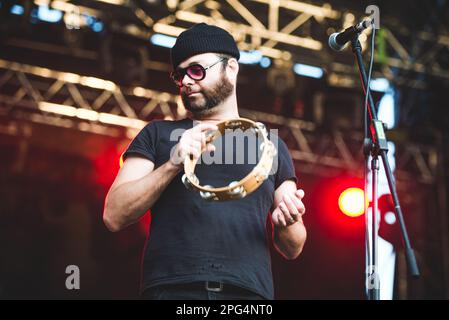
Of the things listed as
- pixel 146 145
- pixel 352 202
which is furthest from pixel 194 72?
pixel 352 202

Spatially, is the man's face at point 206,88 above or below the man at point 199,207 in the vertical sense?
above

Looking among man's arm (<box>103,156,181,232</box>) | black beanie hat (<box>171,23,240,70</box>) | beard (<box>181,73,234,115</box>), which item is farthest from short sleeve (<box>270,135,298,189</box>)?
man's arm (<box>103,156,181,232</box>)

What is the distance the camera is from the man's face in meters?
3.38

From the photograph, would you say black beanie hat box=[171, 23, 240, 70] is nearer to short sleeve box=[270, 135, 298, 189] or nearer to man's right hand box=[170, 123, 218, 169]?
short sleeve box=[270, 135, 298, 189]

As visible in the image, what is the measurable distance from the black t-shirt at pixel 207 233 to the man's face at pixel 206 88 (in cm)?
20

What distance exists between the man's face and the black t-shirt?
0.66 ft

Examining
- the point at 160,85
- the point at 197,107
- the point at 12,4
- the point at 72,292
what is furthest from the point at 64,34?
the point at 197,107

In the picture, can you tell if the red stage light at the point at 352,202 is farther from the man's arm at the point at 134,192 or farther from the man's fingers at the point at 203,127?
the man's fingers at the point at 203,127

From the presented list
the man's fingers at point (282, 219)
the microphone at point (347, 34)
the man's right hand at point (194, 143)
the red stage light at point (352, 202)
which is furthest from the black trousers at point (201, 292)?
the red stage light at point (352, 202)

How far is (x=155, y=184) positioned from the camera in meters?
3.05

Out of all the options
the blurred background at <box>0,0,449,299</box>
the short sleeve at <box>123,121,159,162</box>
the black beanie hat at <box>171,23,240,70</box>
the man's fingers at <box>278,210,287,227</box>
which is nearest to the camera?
the man's fingers at <box>278,210,287,227</box>

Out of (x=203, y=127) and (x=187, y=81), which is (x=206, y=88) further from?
(x=203, y=127)

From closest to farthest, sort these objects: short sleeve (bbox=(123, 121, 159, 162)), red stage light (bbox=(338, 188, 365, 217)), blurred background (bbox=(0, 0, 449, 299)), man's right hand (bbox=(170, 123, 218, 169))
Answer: man's right hand (bbox=(170, 123, 218, 169)) < short sleeve (bbox=(123, 121, 159, 162)) < blurred background (bbox=(0, 0, 449, 299)) < red stage light (bbox=(338, 188, 365, 217))

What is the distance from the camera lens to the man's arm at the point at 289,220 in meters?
2.97
